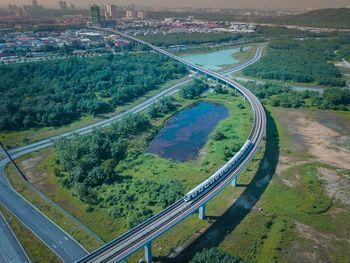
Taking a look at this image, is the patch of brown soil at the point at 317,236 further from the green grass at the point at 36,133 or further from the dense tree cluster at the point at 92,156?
the green grass at the point at 36,133

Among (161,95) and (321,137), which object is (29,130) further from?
(321,137)

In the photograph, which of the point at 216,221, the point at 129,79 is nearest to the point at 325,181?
the point at 216,221

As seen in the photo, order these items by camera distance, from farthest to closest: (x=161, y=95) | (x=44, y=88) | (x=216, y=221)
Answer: (x=161, y=95) → (x=44, y=88) → (x=216, y=221)

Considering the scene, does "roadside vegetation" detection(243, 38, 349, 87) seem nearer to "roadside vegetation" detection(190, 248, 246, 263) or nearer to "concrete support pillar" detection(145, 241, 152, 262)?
"roadside vegetation" detection(190, 248, 246, 263)

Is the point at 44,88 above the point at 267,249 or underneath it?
above

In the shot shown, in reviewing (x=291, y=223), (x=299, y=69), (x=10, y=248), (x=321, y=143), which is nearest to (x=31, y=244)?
(x=10, y=248)

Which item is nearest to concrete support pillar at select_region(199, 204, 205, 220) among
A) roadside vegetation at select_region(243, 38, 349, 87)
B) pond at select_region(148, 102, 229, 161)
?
pond at select_region(148, 102, 229, 161)
